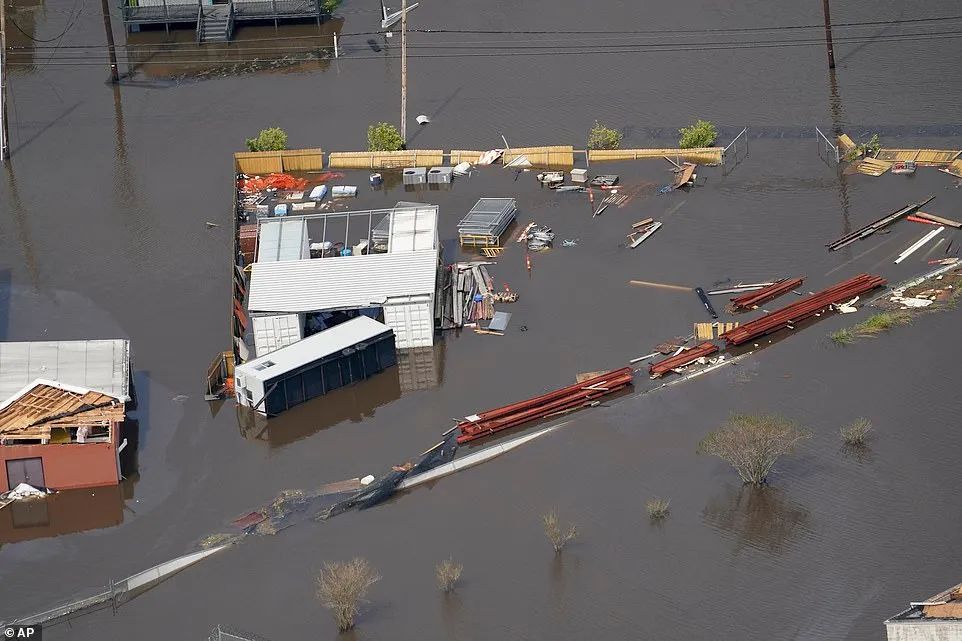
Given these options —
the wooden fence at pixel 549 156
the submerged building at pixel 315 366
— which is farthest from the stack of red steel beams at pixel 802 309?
the wooden fence at pixel 549 156

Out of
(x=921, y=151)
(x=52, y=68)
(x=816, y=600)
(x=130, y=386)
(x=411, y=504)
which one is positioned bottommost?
(x=816, y=600)

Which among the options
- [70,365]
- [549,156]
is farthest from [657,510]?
[549,156]

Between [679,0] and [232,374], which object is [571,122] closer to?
[679,0]

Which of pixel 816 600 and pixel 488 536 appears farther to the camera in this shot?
pixel 488 536

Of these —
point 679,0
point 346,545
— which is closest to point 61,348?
point 346,545

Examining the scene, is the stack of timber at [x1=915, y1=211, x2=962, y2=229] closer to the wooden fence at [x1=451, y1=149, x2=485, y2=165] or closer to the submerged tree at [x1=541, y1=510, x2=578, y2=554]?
the wooden fence at [x1=451, y1=149, x2=485, y2=165]

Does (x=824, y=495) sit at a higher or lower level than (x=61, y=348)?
lower
